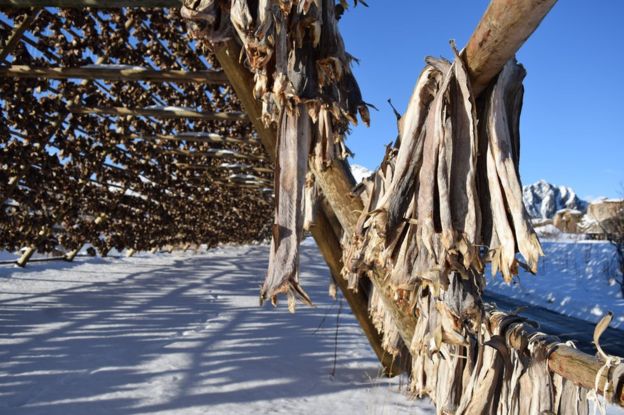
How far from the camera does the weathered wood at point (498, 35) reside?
68cm

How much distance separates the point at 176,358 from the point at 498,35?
3455 mm

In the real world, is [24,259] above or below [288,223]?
below

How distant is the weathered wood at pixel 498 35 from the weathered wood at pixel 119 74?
3.14 m

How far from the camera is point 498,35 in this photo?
0.75 meters

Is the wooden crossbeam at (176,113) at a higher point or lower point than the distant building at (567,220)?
lower

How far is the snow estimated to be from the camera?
107 inches

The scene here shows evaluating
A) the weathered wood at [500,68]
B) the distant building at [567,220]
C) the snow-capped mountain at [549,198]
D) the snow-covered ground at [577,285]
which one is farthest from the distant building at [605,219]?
the snow-capped mountain at [549,198]

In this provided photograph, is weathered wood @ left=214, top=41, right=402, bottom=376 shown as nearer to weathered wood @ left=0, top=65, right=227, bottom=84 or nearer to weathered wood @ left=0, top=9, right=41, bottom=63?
weathered wood @ left=0, top=65, right=227, bottom=84

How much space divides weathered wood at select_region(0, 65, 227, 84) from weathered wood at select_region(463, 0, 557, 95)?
3.14 m

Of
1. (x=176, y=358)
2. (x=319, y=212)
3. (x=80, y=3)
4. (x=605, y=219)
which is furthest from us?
(x=605, y=219)

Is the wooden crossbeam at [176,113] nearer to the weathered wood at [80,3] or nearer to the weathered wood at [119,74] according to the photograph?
the weathered wood at [119,74]

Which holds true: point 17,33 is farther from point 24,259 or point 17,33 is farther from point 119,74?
point 24,259

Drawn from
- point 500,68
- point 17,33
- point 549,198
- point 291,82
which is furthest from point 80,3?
point 549,198

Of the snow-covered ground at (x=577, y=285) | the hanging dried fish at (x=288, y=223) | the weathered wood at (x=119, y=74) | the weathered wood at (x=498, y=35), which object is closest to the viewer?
the weathered wood at (x=498, y=35)
